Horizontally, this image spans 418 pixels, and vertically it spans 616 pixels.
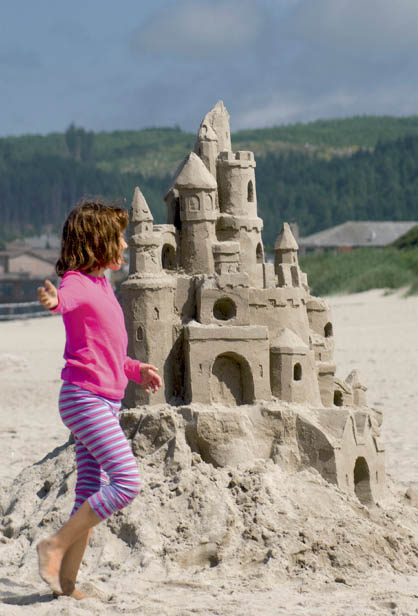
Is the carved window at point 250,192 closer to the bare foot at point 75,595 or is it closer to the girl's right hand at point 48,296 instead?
the girl's right hand at point 48,296

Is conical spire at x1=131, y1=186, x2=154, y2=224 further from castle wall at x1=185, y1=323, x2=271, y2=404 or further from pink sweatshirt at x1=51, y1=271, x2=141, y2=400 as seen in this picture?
pink sweatshirt at x1=51, y1=271, x2=141, y2=400

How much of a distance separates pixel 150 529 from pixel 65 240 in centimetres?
241

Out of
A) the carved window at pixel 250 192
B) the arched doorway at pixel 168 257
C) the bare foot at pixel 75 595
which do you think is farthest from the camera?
the carved window at pixel 250 192

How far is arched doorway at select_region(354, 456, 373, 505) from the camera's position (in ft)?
24.8

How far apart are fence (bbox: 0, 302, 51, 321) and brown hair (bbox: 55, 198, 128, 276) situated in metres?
33.9

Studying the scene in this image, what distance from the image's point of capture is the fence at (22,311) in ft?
126

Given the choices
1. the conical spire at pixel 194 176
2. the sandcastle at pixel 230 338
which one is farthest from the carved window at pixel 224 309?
the conical spire at pixel 194 176

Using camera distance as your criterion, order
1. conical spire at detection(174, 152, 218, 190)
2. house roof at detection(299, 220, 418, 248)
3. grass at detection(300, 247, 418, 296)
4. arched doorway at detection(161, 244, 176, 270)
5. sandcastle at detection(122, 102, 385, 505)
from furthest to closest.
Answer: house roof at detection(299, 220, 418, 248) → grass at detection(300, 247, 418, 296) → arched doorway at detection(161, 244, 176, 270) → conical spire at detection(174, 152, 218, 190) → sandcastle at detection(122, 102, 385, 505)

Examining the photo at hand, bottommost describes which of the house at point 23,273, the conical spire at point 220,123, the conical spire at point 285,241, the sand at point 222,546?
the sand at point 222,546

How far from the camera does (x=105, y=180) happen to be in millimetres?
114000

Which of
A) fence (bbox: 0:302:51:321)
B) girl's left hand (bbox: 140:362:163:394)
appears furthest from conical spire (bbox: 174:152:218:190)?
fence (bbox: 0:302:51:321)

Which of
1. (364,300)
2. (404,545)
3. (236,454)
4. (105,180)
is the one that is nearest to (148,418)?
(236,454)

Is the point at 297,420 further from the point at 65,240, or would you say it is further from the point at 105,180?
the point at 105,180

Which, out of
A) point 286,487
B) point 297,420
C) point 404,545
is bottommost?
point 404,545
